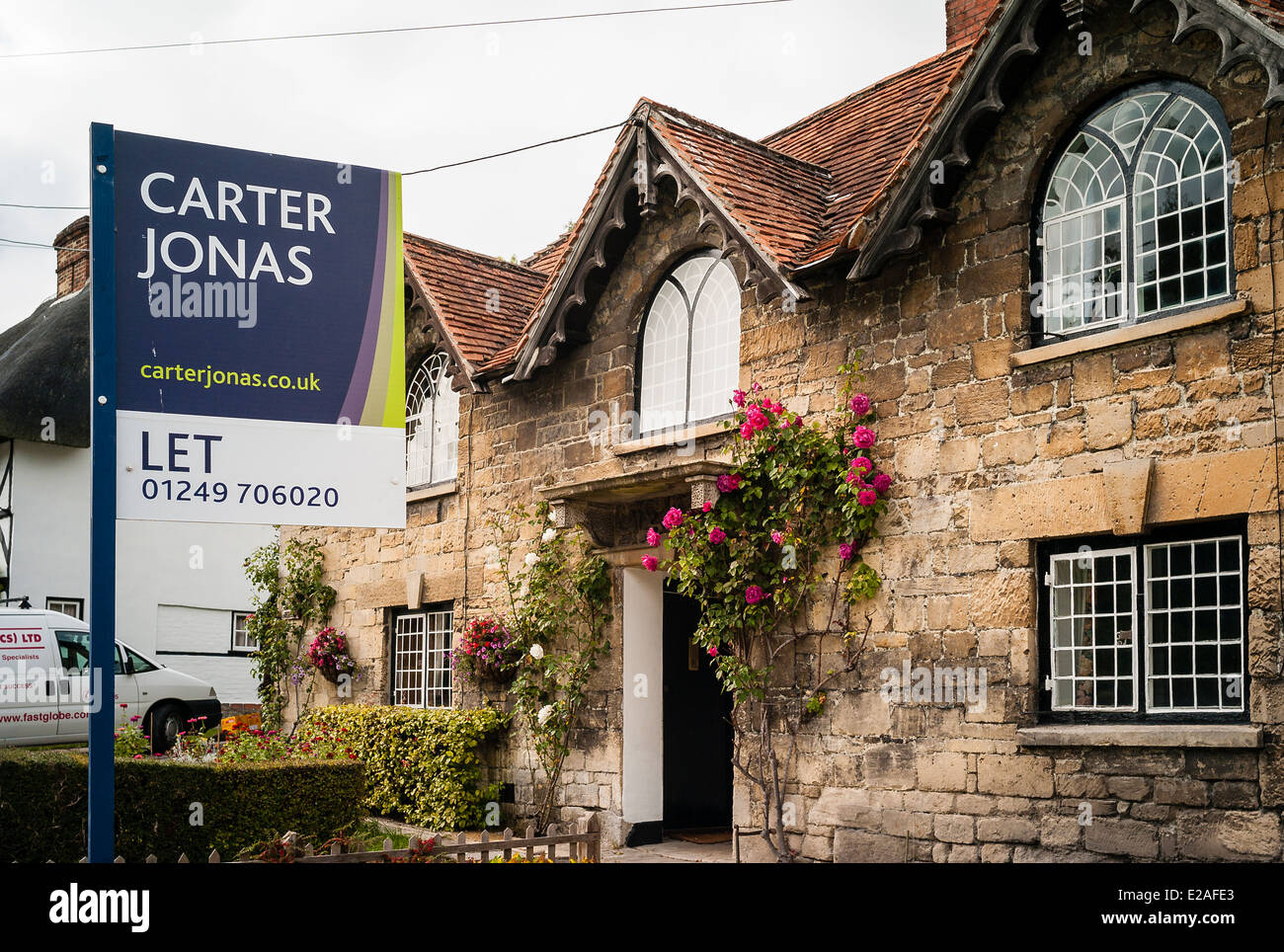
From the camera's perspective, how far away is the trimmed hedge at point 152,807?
9.57 metres

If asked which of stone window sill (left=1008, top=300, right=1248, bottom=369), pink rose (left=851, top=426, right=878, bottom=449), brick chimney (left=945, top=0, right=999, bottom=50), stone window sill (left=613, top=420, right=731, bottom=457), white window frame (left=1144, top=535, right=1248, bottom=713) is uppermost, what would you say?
brick chimney (left=945, top=0, right=999, bottom=50)

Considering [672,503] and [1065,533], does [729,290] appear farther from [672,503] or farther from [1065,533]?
[1065,533]

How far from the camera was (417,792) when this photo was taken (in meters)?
13.0

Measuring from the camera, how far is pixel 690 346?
37.1ft

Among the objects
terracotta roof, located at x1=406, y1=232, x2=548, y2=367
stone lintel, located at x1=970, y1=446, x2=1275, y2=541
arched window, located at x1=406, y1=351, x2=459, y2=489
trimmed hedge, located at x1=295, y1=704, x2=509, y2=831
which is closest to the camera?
stone lintel, located at x1=970, y1=446, x2=1275, y2=541

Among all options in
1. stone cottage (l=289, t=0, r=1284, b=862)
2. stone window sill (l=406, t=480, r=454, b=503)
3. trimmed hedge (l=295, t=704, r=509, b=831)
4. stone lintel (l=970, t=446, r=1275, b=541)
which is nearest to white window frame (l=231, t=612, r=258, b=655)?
trimmed hedge (l=295, t=704, r=509, b=831)

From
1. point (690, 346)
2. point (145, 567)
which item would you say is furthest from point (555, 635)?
point (145, 567)

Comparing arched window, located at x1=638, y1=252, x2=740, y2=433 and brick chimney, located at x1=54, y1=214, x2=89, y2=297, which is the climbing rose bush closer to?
arched window, located at x1=638, y1=252, x2=740, y2=433

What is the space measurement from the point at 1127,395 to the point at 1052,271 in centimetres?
108

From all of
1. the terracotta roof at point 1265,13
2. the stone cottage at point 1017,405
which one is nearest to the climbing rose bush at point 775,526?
the stone cottage at point 1017,405

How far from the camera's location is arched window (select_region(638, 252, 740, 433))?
35.8 feet

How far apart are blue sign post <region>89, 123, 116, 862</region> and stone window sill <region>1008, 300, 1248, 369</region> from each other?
5490mm

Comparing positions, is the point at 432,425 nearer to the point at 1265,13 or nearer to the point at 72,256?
the point at 1265,13
